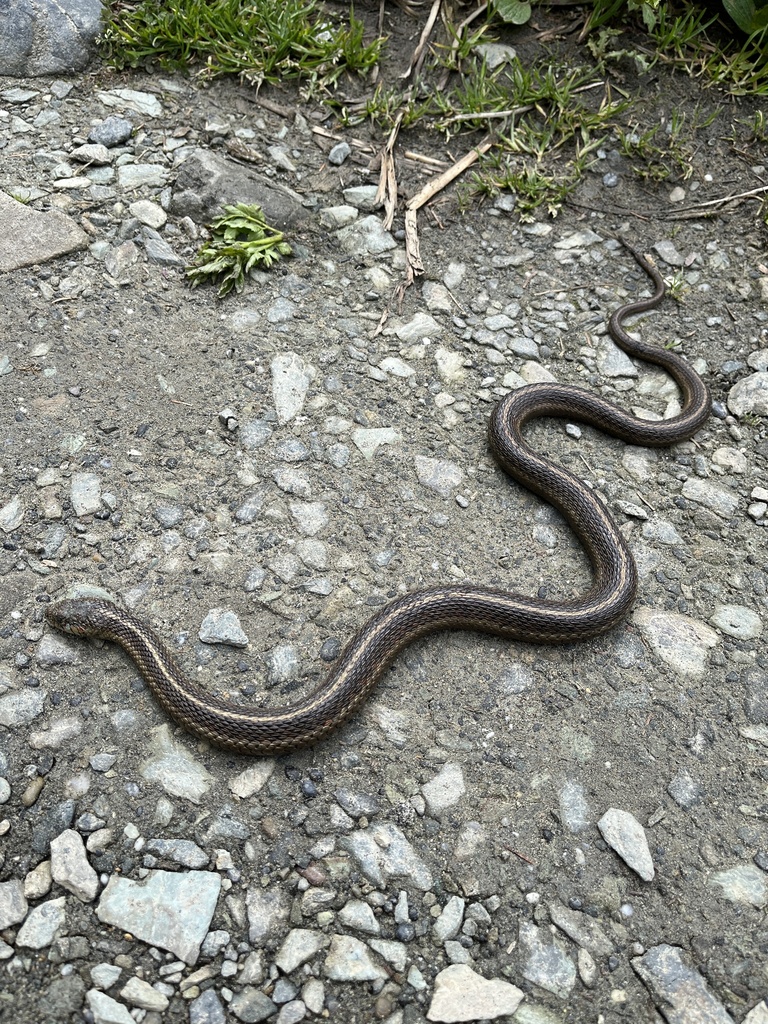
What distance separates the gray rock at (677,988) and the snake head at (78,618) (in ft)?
13.2

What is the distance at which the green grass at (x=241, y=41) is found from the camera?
8758 millimetres

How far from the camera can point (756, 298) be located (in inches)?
316

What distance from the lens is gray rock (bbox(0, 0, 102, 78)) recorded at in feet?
28.6

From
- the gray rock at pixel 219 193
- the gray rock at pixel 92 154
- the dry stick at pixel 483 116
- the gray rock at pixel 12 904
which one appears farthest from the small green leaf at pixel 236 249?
the gray rock at pixel 12 904

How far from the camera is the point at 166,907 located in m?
4.43

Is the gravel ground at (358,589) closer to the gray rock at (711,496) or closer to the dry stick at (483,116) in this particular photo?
the gray rock at (711,496)

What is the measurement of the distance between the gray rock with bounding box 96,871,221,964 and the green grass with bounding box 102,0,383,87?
8299 millimetres

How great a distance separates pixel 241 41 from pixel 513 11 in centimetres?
313

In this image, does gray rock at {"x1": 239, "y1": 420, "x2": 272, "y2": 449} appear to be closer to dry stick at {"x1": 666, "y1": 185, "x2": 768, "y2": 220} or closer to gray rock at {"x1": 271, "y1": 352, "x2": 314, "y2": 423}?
gray rock at {"x1": 271, "y1": 352, "x2": 314, "y2": 423}

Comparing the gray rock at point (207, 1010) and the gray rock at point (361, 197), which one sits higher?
the gray rock at point (361, 197)

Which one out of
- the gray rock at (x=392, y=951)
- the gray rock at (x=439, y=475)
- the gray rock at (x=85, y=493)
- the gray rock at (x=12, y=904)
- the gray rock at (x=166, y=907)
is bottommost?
the gray rock at (x=12, y=904)

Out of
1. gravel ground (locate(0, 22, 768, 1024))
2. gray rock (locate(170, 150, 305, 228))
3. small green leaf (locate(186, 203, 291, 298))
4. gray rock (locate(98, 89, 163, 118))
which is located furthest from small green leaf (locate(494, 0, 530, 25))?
gray rock (locate(98, 89, 163, 118))

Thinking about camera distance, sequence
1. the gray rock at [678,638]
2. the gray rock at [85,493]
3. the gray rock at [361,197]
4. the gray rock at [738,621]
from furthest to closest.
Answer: the gray rock at [361,197]
the gray rock at [85,493]
the gray rock at [738,621]
the gray rock at [678,638]

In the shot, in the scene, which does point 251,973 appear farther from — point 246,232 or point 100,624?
point 246,232
